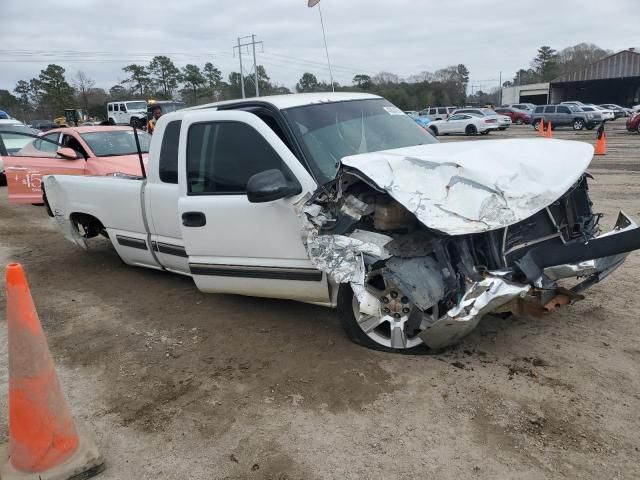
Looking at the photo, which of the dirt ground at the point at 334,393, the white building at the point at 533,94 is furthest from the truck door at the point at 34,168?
the white building at the point at 533,94

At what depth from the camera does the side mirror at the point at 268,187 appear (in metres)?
3.39

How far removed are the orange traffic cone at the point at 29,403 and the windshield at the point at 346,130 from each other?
1.97 meters

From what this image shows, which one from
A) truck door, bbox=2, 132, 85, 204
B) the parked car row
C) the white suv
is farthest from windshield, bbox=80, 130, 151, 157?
the white suv

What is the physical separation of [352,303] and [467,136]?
98.0 feet

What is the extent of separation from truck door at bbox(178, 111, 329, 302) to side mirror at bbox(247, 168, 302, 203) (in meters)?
0.13

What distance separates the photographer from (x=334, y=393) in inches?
126

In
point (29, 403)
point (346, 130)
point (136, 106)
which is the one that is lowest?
point (29, 403)

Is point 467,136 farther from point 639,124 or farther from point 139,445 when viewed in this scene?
point 139,445

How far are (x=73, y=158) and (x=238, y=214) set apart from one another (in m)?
6.13

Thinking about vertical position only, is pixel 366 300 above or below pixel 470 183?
below

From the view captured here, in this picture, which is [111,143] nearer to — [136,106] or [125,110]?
[125,110]

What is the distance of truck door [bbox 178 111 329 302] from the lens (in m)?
3.71

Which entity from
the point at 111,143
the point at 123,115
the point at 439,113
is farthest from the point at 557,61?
the point at 111,143

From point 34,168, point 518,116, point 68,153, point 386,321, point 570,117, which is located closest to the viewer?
point 386,321
